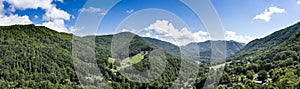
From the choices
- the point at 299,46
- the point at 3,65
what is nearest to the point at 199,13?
the point at 299,46

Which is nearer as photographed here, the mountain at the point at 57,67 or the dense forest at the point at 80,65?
the dense forest at the point at 80,65

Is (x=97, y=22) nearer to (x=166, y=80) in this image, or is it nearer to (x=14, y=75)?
(x=166, y=80)

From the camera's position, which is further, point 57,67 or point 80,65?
point 57,67

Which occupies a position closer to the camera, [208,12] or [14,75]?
[208,12]

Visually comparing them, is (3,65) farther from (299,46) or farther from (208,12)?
(208,12)

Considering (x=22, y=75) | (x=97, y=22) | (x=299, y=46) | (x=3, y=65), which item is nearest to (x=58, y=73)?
(x=22, y=75)

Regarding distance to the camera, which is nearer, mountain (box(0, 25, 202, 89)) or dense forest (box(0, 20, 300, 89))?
dense forest (box(0, 20, 300, 89))

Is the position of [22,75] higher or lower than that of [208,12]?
lower

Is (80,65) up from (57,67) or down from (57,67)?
up

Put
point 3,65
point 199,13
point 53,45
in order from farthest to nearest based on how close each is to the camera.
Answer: point 53,45
point 3,65
point 199,13

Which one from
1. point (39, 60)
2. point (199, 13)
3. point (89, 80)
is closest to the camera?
point (199, 13)
